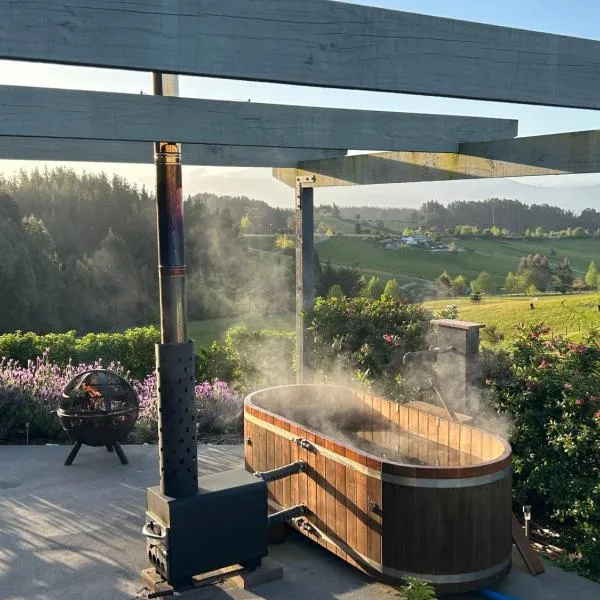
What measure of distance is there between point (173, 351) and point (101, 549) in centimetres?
190

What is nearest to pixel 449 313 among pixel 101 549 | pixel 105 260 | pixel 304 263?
pixel 304 263

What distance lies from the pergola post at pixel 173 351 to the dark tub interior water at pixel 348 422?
1520mm

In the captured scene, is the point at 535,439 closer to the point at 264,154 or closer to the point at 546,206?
the point at 264,154

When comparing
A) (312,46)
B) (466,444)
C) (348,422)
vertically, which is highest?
(312,46)

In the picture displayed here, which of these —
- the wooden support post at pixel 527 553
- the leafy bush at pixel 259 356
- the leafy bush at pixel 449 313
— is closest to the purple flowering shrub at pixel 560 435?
the wooden support post at pixel 527 553

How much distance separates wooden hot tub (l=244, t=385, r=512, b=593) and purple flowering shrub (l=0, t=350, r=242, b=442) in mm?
2683

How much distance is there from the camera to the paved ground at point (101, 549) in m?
4.29

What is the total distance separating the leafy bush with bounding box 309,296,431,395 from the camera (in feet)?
24.0

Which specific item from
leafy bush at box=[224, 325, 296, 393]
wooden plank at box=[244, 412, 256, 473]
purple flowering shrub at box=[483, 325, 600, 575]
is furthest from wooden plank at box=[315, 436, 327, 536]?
leafy bush at box=[224, 325, 296, 393]

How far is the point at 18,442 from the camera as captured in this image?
25.1ft

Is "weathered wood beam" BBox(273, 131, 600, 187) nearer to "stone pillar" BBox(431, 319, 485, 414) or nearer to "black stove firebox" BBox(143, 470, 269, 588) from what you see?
"stone pillar" BBox(431, 319, 485, 414)

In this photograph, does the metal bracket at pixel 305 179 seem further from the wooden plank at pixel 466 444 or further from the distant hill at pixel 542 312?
the wooden plank at pixel 466 444

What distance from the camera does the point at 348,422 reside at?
5.81 meters

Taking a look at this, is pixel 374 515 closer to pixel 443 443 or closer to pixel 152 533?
pixel 443 443
